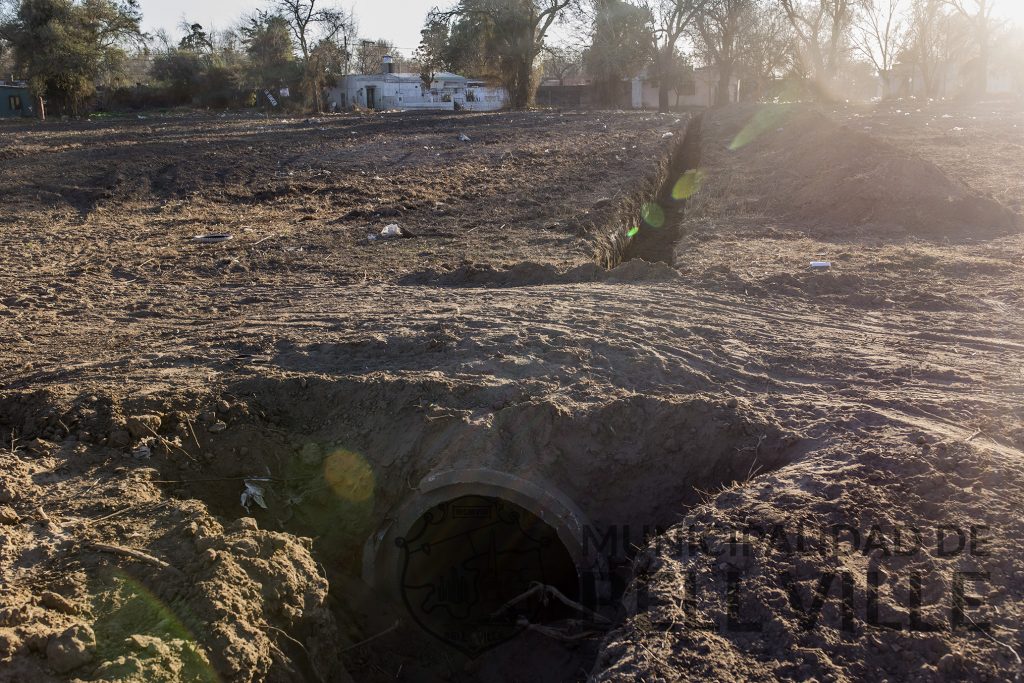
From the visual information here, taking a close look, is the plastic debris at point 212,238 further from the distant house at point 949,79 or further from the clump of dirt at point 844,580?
the distant house at point 949,79

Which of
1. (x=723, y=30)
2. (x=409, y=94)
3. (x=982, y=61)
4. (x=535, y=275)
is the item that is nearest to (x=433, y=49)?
(x=409, y=94)

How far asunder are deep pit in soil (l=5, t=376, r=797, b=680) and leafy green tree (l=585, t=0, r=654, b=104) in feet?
152

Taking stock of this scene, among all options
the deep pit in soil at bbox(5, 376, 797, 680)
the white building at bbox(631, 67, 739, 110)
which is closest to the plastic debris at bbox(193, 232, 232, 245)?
the deep pit in soil at bbox(5, 376, 797, 680)

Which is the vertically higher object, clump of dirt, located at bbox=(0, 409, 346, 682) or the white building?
the white building

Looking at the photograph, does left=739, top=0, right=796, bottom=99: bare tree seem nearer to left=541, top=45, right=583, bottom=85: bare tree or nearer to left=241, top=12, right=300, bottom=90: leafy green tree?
left=541, top=45, right=583, bottom=85: bare tree

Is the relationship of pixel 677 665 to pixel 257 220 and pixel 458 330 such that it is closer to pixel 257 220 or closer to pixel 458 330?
pixel 458 330

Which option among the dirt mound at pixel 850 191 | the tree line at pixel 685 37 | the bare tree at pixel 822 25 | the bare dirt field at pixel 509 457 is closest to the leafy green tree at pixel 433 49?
the tree line at pixel 685 37

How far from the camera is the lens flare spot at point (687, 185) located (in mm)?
16173

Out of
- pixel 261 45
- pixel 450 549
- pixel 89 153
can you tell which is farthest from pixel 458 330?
pixel 261 45

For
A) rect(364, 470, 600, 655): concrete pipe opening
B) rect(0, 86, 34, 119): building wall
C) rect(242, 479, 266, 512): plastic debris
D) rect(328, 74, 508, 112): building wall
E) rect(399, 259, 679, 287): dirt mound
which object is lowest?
rect(364, 470, 600, 655): concrete pipe opening

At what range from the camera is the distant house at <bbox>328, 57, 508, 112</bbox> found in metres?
48.0

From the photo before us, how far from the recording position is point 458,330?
6164mm

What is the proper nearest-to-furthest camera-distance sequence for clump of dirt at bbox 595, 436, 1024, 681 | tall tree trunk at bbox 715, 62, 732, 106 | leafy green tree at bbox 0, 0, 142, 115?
clump of dirt at bbox 595, 436, 1024, 681
leafy green tree at bbox 0, 0, 142, 115
tall tree trunk at bbox 715, 62, 732, 106

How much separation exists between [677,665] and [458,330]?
3.50 metres
